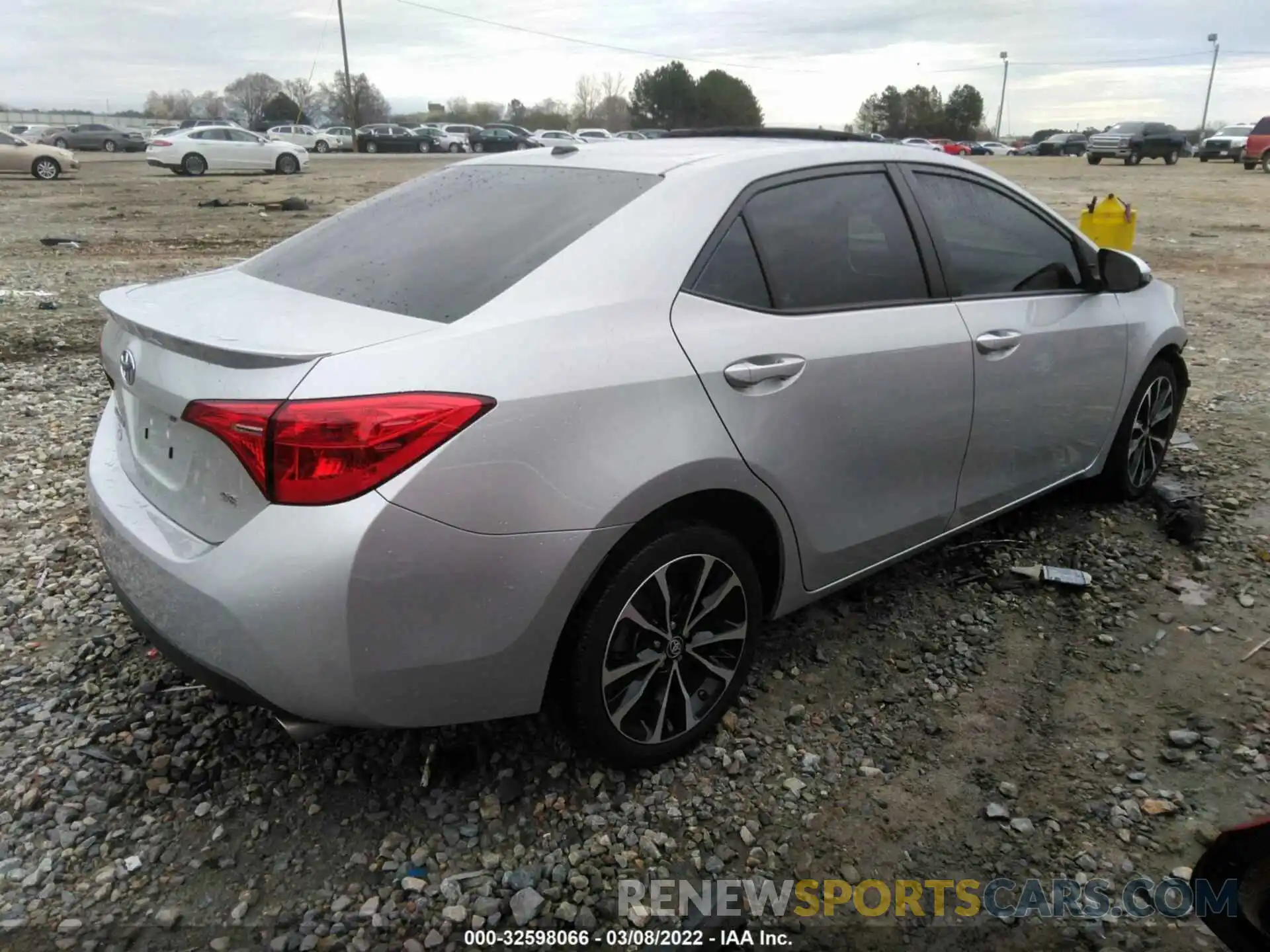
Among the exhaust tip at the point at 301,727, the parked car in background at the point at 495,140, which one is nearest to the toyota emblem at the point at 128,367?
the exhaust tip at the point at 301,727

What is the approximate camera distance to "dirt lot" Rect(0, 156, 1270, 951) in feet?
7.73

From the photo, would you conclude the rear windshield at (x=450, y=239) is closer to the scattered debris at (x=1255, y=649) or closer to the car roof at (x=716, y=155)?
the car roof at (x=716, y=155)

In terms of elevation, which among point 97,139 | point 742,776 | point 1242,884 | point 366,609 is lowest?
point 742,776

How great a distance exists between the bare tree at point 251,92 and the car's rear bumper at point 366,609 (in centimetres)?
9708

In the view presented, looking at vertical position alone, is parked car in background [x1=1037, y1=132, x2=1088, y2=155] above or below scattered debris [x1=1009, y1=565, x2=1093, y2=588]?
above

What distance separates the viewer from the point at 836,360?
289 cm

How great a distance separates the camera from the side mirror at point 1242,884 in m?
1.83

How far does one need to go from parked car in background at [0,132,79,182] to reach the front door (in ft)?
94.0

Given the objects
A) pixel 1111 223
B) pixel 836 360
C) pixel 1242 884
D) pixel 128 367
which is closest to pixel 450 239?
pixel 128 367

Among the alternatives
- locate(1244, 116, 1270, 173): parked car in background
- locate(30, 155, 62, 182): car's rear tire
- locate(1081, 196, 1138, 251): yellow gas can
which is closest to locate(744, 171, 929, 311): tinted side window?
locate(1081, 196, 1138, 251): yellow gas can

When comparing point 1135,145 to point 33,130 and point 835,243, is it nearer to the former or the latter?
point 835,243

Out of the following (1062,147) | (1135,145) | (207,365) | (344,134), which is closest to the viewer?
(207,365)

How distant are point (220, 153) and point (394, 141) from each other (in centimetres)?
2513

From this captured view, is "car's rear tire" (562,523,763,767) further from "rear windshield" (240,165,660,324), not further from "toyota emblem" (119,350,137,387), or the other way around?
"toyota emblem" (119,350,137,387)
